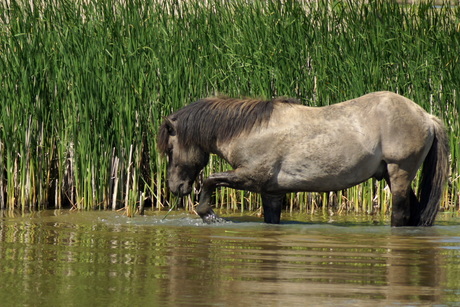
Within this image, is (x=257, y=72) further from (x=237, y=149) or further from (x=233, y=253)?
(x=233, y=253)

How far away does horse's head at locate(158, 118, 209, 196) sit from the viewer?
8.39m

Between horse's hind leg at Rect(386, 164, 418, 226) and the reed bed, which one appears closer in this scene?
horse's hind leg at Rect(386, 164, 418, 226)

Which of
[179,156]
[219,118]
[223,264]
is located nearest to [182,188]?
[179,156]

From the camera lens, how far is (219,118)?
8.16m

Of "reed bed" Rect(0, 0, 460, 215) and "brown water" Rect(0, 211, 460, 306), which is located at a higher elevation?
"reed bed" Rect(0, 0, 460, 215)

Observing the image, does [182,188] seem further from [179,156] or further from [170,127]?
[170,127]

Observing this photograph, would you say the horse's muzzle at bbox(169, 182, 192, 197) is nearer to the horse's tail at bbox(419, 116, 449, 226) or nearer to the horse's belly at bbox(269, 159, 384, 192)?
the horse's belly at bbox(269, 159, 384, 192)

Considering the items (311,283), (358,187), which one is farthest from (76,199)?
(311,283)

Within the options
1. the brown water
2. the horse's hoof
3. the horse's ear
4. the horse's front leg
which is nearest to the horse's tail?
the brown water

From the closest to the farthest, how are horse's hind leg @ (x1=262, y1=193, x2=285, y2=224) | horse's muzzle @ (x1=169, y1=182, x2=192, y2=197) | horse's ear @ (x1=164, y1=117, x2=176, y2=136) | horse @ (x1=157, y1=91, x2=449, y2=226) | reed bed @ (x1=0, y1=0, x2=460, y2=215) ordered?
horse @ (x1=157, y1=91, x2=449, y2=226) < horse's hind leg @ (x1=262, y1=193, x2=285, y2=224) < horse's ear @ (x1=164, y1=117, x2=176, y2=136) < horse's muzzle @ (x1=169, y1=182, x2=192, y2=197) < reed bed @ (x1=0, y1=0, x2=460, y2=215)

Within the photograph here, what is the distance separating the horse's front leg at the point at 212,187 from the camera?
8102 mm

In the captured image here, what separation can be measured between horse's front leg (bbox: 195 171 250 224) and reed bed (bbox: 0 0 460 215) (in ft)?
3.55

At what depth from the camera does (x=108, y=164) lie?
30.6 ft

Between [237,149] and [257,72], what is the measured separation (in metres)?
1.49
